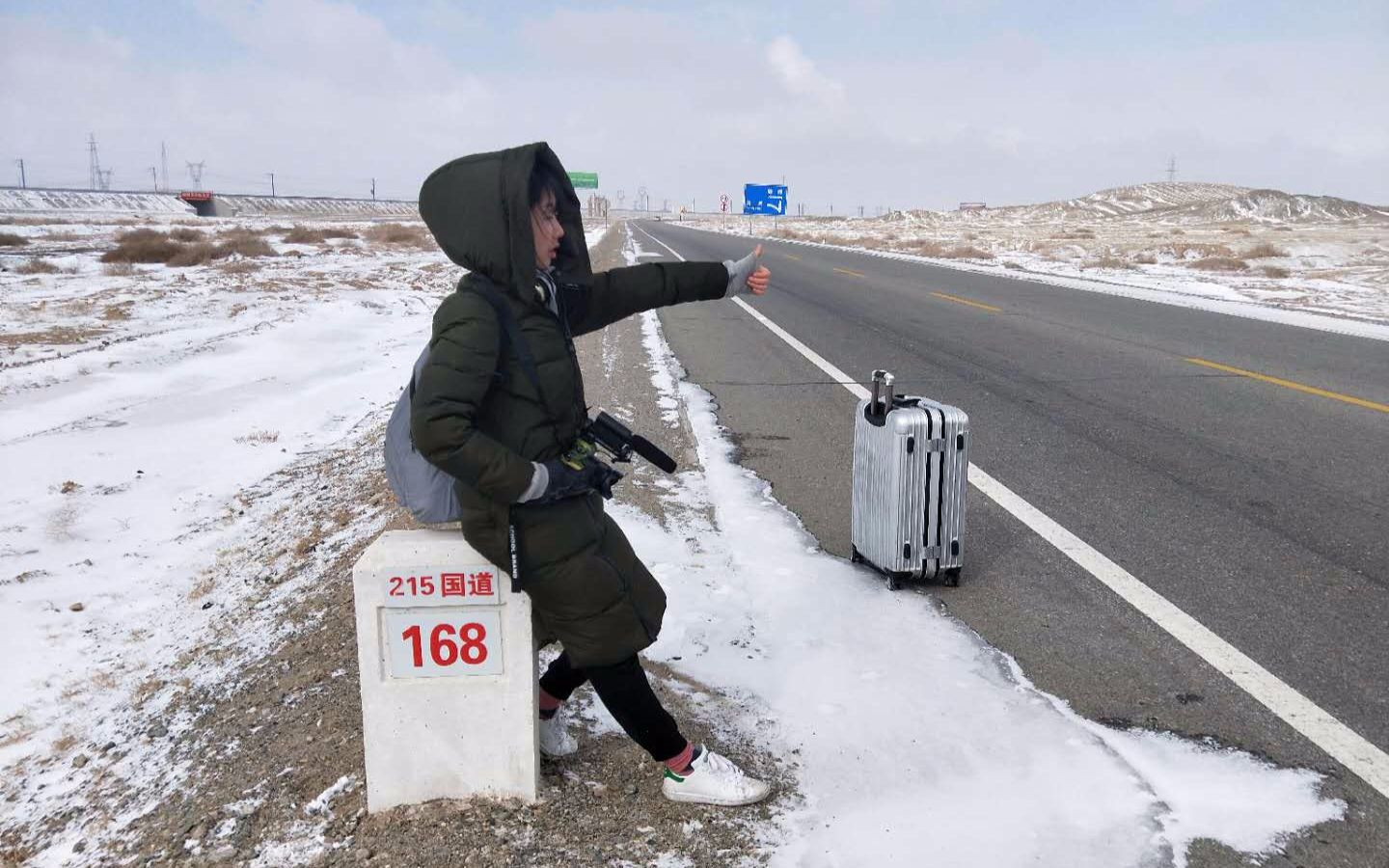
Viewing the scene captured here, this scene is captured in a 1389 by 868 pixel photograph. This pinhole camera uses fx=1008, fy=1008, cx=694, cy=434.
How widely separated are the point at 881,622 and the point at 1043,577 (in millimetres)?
939

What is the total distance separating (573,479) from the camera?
8.17 feet

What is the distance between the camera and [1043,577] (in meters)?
4.64

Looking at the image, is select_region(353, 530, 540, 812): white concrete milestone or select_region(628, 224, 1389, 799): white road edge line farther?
select_region(628, 224, 1389, 799): white road edge line

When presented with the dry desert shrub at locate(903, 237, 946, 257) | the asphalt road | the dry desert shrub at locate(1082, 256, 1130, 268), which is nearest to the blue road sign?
the dry desert shrub at locate(903, 237, 946, 257)

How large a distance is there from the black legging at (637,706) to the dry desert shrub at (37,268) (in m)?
25.7

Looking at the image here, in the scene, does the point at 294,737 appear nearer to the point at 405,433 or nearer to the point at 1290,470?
the point at 405,433

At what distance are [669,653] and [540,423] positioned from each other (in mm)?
1645

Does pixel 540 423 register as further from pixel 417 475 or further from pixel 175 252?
pixel 175 252

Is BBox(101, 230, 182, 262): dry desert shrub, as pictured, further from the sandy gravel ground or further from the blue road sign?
the blue road sign

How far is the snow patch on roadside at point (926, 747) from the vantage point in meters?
2.78

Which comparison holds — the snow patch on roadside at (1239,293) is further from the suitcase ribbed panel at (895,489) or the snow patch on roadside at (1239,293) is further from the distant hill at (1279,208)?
the distant hill at (1279,208)

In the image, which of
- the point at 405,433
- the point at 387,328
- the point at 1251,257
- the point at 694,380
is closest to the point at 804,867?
the point at 405,433

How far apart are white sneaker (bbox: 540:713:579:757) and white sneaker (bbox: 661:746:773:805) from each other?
38 cm

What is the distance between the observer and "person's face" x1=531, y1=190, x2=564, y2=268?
254cm
